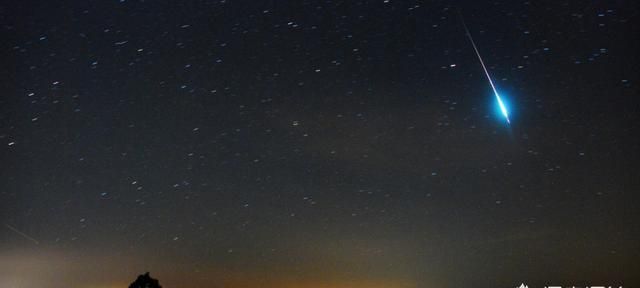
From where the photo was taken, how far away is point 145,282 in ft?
231

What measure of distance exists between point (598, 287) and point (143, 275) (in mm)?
43980

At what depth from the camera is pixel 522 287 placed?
142 ft

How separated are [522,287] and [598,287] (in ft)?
14.0

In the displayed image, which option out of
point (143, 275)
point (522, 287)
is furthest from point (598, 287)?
point (143, 275)

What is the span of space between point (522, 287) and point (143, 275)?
3977 cm

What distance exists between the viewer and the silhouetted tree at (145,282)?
6988cm

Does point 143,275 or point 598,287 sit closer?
point 598,287

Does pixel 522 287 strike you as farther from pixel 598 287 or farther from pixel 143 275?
pixel 143 275

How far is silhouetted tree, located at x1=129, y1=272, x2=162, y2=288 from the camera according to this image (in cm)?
6988

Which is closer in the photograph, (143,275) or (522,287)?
(522,287)

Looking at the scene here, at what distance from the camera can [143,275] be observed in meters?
71.2

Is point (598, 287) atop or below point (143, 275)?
atop

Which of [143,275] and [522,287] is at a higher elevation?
[522,287]
